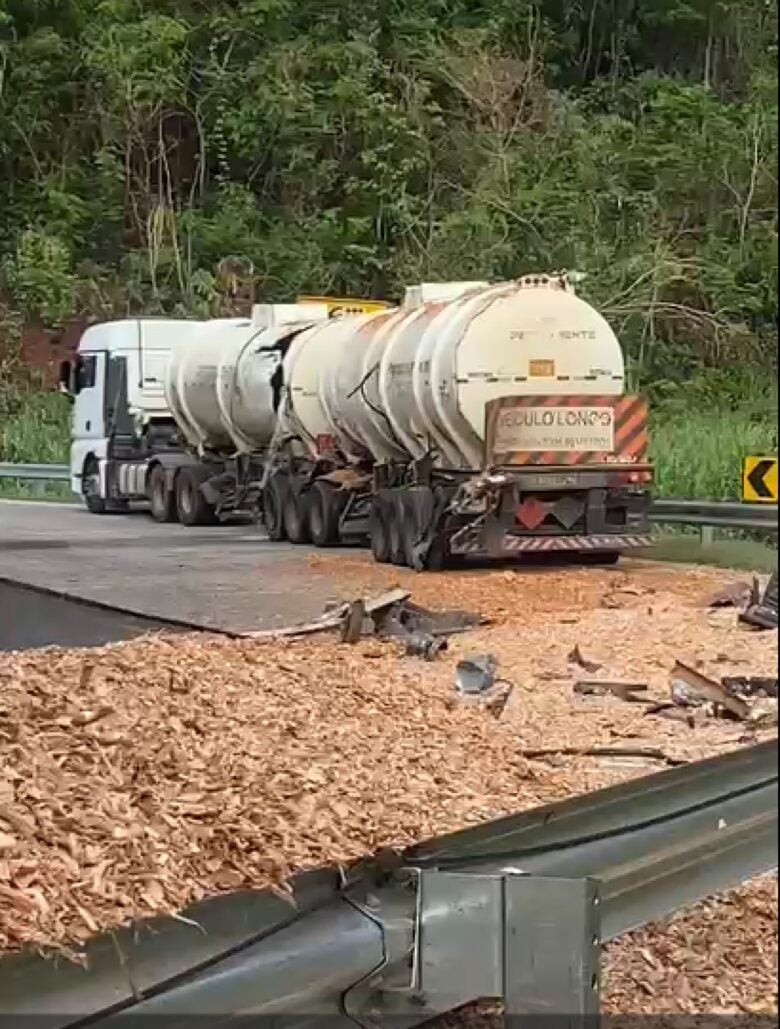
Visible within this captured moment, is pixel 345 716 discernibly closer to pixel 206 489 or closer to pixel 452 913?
pixel 452 913

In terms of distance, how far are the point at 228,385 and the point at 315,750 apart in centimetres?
1152

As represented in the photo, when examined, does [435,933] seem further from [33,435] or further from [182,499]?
[182,499]

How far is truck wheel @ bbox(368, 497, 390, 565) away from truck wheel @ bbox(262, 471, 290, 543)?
94 centimetres

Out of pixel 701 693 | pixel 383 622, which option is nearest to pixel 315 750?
pixel 701 693

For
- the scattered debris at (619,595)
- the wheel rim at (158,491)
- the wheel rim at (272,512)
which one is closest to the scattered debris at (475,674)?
the scattered debris at (619,595)

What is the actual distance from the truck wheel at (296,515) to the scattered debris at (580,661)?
4399mm

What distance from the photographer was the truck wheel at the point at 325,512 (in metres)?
11.1

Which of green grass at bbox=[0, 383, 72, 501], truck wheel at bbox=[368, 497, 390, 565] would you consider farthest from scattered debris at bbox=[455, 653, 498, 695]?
green grass at bbox=[0, 383, 72, 501]

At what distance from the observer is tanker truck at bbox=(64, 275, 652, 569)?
9477 mm

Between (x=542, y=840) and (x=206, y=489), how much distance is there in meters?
11.4

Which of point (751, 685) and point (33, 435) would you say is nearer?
point (751, 685)

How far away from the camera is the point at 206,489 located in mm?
14258

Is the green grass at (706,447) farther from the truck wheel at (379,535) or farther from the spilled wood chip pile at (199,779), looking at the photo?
the truck wheel at (379,535)

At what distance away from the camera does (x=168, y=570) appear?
1018 cm
